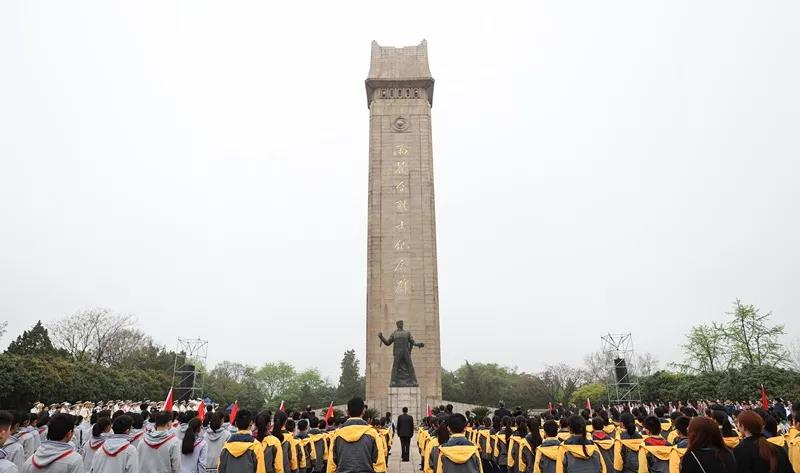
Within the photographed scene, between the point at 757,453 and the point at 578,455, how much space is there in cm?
214

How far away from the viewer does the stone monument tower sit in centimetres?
2905

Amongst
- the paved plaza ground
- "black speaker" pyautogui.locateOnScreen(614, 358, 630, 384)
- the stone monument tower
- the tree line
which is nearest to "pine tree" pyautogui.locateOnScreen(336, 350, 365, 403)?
the tree line

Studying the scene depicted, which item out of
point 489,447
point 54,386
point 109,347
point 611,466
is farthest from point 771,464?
point 109,347

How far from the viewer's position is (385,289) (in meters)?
30.0

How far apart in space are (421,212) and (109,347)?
34432 mm

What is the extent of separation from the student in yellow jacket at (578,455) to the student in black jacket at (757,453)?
6.42 ft

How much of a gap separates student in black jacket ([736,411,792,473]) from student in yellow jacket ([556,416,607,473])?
1.96m

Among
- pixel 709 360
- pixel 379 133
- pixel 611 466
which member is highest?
pixel 379 133

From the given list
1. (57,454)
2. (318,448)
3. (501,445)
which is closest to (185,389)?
(318,448)

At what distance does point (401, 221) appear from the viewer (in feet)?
102

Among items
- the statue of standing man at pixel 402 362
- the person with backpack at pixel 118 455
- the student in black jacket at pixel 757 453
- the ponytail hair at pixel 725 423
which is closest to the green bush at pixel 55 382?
the statue of standing man at pixel 402 362

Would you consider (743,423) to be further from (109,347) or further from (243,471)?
(109,347)

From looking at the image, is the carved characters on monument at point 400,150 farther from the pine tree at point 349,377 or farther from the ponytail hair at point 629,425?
the ponytail hair at point 629,425

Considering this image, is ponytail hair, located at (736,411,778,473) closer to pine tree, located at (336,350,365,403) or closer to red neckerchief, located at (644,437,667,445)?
red neckerchief, located at (644,437,667,445)
